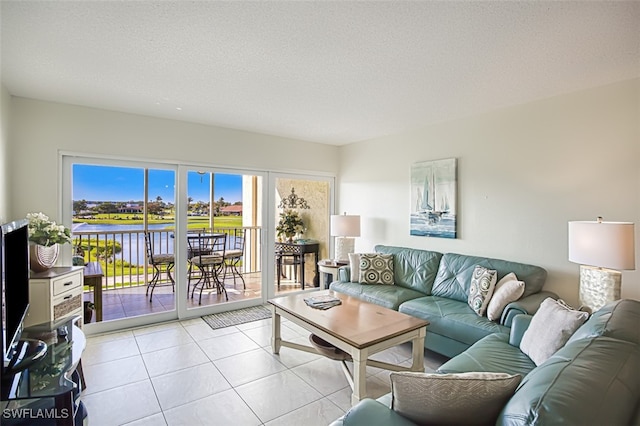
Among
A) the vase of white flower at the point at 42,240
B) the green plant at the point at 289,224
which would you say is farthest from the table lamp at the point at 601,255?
the vase of white flower at the point at 42,240

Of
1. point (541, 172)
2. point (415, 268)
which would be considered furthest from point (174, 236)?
point (541, 172)

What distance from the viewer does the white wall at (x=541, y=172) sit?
2.64 m

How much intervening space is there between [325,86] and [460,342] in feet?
8.17

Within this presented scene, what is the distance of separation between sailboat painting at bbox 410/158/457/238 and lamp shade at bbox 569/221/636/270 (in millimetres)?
1498

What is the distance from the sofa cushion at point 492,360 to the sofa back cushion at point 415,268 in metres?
1.44

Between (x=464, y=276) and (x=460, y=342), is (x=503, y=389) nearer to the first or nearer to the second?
(x=460, y=342)

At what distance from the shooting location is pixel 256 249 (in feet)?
15.6

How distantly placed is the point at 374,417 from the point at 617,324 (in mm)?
1205

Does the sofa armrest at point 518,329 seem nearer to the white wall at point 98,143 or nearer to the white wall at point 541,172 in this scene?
the white wall at point 541,172

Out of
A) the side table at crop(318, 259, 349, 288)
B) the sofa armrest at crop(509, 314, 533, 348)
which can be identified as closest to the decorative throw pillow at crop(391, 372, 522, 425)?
the sofa armrest at crop(509, 314, 533, 348)

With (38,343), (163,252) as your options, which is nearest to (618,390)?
(38,343)

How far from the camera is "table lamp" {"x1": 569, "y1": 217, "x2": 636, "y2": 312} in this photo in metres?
2.15

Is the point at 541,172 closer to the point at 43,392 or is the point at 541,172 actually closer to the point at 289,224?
the point at 289,224

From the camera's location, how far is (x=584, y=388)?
3.13 feet
